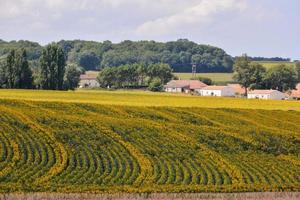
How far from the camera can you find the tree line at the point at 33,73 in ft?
399

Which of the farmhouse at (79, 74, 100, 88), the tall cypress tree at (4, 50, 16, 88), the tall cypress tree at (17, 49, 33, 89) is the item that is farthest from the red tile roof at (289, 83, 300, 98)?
the tall cypress tree at (4, 50, 16, 88)

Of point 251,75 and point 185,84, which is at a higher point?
point 251,75

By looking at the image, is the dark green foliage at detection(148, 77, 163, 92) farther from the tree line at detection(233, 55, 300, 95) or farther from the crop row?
the crop row

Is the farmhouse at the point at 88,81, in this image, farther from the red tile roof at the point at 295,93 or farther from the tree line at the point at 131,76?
the red tile roof at the point at 295,93

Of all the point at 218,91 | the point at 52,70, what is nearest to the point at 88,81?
the point at 218,91

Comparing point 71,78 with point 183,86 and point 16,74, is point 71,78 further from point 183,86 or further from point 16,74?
point 183,86

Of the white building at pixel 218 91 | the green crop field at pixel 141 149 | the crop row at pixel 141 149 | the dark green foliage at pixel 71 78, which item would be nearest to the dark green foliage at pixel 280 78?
the white building at pixel 218 91

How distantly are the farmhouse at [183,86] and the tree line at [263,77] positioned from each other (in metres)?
17.4

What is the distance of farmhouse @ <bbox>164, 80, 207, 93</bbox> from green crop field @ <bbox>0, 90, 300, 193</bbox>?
105 metres

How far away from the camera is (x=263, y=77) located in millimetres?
157250

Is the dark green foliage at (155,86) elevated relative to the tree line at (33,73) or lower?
lower

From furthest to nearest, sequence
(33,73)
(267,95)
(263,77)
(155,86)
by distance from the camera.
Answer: (263,77), (155,86), (267,95), (33,73)

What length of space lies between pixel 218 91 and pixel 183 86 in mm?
18074

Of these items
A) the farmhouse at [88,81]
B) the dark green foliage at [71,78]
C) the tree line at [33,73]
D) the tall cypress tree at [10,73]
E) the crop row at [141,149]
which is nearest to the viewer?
the crop row at [141,149]
